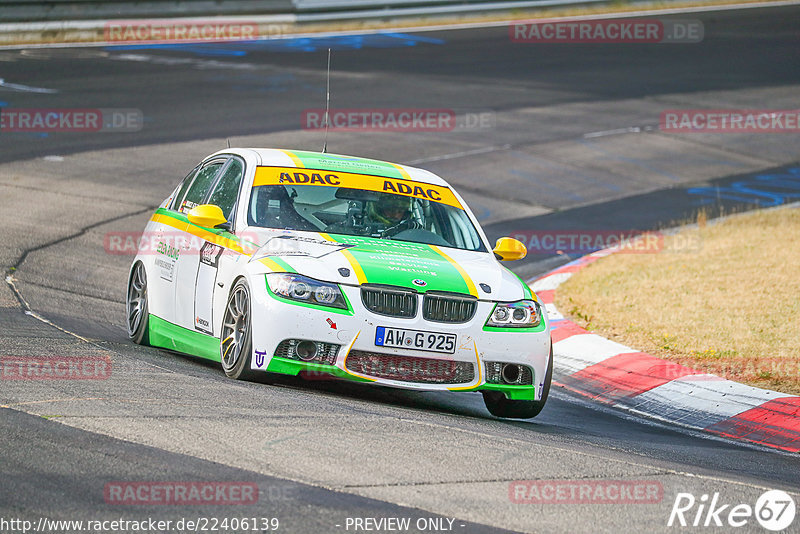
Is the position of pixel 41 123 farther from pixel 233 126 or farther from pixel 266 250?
pixel 266 250

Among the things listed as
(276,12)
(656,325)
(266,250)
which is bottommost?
(656,325)

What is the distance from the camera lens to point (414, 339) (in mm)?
7316

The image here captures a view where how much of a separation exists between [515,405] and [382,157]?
1109 centimetres

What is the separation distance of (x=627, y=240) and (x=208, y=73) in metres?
12.1

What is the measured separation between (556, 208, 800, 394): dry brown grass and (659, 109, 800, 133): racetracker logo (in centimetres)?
783

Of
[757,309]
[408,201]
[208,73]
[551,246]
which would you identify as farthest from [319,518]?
[208,73]

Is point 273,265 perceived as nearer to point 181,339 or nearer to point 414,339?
point 414,339

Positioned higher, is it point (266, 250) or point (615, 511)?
point (266, 250)

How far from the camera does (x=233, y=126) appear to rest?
19.9 metres

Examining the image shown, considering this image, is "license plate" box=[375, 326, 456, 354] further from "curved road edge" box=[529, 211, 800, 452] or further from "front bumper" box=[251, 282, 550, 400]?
"curved road edge" box=[529, 211, 800, 452]

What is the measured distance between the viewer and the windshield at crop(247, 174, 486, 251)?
839 cm

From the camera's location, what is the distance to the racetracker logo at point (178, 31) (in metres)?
28.4

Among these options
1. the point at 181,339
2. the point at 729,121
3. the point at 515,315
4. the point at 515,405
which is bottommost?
the point at 515,405

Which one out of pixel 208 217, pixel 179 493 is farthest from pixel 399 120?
pixel 179 493
